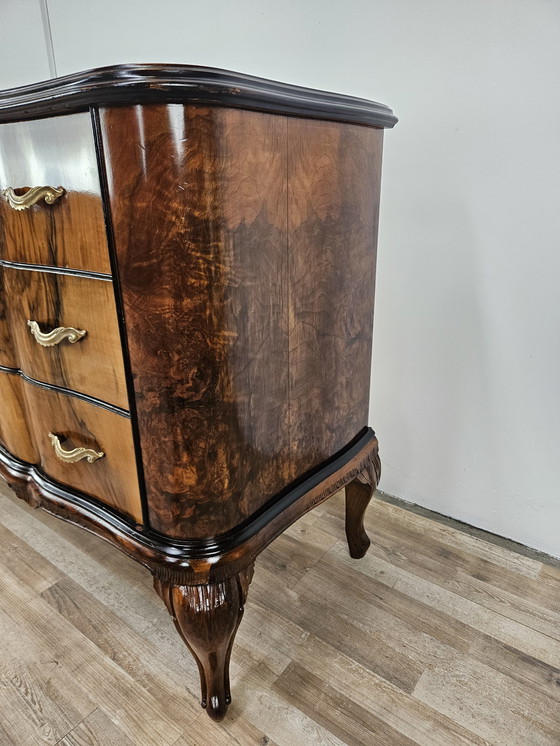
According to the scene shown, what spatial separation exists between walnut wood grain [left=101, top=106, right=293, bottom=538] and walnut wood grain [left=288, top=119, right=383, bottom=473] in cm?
3

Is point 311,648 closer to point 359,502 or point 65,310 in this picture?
point 359,502

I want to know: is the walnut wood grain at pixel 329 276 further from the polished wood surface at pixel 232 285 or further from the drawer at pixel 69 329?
the drawer at pixel 69 329

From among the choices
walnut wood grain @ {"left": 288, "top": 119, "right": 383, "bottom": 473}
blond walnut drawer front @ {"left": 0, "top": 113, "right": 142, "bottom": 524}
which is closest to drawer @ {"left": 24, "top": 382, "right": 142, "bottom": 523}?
blond walnut drawer front @ {"left": 0, "top": 113, "right": 142, "bottom": 524}

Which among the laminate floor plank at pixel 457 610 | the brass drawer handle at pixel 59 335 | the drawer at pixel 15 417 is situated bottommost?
the laminate floor plank at pixel 457 610

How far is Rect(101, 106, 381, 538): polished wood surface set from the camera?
0.55 meters

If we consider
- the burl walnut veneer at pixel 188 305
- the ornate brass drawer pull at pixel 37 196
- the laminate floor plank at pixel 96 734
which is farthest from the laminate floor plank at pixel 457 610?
the ornate brass drawer pull at pixel 37 196

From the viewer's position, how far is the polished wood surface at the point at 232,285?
0.55 m

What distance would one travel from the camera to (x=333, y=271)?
2.53ft

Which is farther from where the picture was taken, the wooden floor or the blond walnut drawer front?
the wooden floor

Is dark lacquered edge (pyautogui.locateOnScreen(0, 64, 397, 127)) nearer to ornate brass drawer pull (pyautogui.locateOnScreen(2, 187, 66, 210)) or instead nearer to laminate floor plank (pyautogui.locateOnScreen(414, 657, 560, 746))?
ornate brass drawer pull (pyautogui.locateOnScreen(2, 187, 66, 210))

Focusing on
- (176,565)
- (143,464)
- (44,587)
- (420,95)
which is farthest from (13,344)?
(420,95)

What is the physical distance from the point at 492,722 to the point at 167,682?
0.52 metres

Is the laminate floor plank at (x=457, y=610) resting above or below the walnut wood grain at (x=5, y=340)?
below

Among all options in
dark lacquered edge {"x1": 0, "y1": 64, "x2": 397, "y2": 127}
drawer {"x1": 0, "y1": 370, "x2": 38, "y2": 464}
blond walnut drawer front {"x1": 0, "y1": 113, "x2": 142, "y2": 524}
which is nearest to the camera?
dark lacquered edge {"x1": 0, "y1": 64, "x2": 397, "y2": 127}
